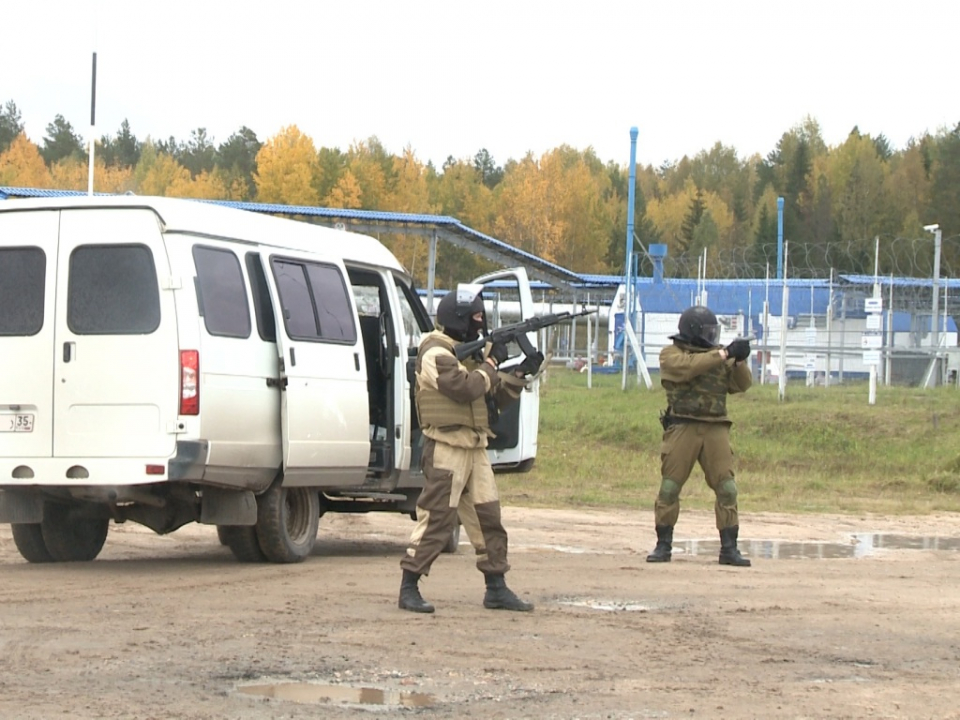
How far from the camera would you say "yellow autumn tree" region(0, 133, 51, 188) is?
94250 mm

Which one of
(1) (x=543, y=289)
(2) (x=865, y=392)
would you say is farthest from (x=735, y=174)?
(2) (x=865, y=392)

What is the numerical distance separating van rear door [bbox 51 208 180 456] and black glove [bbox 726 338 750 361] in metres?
3.83

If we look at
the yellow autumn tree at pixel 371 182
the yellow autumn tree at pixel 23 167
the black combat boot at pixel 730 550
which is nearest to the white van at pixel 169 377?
the black combat boot at pixel 730 550

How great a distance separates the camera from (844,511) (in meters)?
17.2

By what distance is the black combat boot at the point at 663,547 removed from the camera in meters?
11.1

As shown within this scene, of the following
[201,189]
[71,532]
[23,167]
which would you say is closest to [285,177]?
[201,189]

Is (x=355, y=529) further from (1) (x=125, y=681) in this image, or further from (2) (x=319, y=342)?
(1) (x=125, y=681)

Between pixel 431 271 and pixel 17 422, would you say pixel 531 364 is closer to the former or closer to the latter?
pixel 17 422

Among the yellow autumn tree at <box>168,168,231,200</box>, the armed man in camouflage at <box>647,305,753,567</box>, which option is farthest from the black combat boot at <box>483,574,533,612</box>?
the yellow autumn tree at <box>168,168,231,200</box>

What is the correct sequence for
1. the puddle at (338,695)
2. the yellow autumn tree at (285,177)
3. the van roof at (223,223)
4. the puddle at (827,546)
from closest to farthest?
the puddle at (338,695)
the van roof at (223,223)
the puddle at (827,546)
the yellow autumn tree at (285,177)

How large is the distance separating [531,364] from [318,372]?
8.47 feet

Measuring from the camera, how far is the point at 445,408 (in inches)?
329

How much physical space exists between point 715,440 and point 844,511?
22.3 ft

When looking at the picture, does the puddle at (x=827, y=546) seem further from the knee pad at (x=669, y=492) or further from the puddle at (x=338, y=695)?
the puddle at (x=338, y=695)
